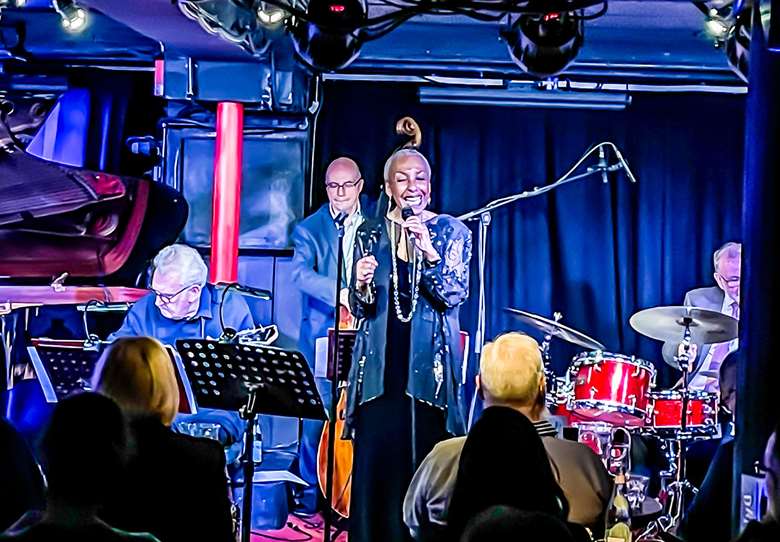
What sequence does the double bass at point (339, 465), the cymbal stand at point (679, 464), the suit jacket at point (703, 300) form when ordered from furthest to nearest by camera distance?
the suit jacket at point (703, 300) → the double bass at point (339, 465) → the cymbal stand at point (679, 464)

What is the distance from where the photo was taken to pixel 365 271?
6.13 m

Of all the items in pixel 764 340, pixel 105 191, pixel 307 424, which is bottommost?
pixel 307 424

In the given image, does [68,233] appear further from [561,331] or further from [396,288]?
[561,331]

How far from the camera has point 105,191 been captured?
7461 millimetres

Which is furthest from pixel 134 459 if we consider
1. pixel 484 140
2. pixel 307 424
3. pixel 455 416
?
pixel 484 140

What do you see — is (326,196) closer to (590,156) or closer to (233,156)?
(233,156)

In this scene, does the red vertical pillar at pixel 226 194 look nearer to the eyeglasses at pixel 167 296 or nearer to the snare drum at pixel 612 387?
the eyeglasses at pixel 167 296

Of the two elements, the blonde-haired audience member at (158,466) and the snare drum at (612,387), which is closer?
the blonde-haired audience member at (158,466)

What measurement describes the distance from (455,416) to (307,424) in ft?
5.72

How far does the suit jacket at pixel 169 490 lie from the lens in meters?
2.98

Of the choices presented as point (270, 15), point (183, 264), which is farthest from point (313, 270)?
point (270, 15)

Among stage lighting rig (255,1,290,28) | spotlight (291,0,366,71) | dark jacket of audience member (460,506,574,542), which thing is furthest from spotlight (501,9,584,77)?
dark jacket of audience member (460,506,574,542)

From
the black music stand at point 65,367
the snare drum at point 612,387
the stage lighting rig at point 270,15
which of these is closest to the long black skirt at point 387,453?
the snare drum at point 612,387

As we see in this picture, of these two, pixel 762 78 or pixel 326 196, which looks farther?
pixel 326 196
